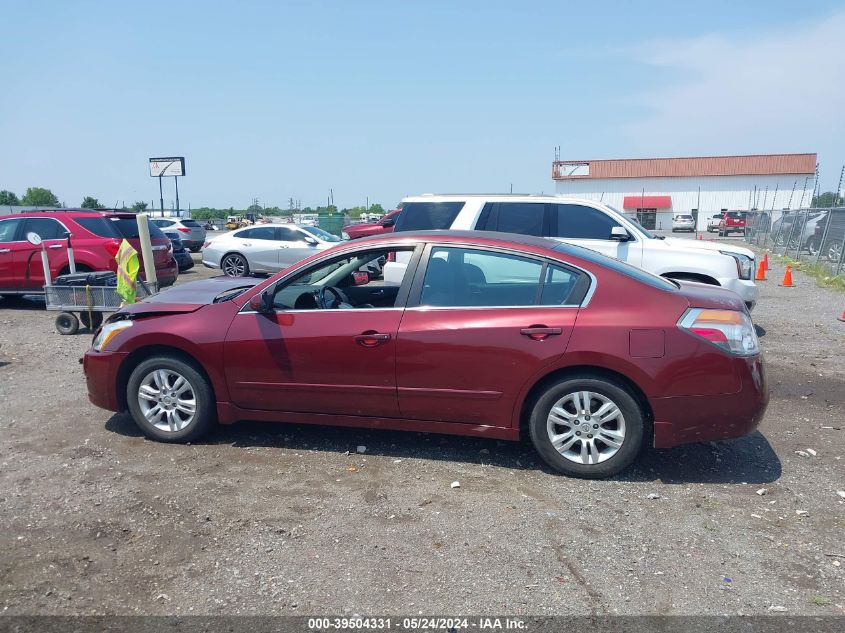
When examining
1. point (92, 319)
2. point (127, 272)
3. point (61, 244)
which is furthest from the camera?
point (61, 244)

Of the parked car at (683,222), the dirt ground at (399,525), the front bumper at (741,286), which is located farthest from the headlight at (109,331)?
the parked car at (683,222)

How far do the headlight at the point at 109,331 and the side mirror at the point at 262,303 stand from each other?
1.04 m

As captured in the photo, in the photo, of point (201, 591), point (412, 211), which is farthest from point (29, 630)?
point (412, 211)

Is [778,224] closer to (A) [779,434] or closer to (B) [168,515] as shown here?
(A) [779,434]

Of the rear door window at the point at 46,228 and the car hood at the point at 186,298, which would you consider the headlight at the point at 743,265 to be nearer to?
the car hood at the point at 186,298

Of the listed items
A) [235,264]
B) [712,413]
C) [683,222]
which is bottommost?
[235,264]

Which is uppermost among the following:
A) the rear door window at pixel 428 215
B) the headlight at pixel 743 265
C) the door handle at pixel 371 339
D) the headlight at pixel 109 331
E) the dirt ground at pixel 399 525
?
the rear door window at pixel 428 215

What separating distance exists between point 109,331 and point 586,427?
12.2ft

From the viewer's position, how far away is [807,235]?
2244 centimetres

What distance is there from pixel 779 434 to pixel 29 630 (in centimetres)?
529

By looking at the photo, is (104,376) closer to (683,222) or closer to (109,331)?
(109,331)

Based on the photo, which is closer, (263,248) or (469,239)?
(469,239)

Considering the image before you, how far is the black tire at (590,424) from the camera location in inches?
174

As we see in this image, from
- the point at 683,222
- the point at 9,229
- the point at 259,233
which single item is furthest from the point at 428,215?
the point at 683,222
